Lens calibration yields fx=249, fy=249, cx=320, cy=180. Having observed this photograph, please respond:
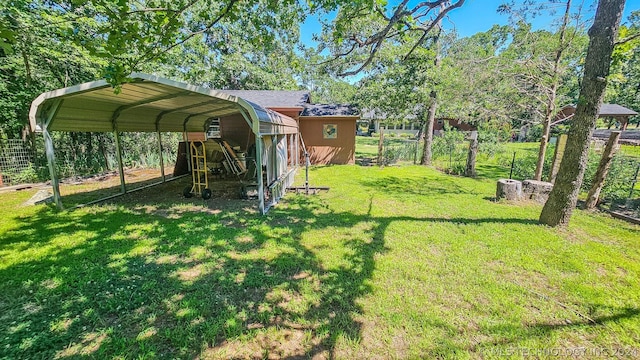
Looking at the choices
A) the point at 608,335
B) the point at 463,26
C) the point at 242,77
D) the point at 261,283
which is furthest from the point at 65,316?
the point at 242,77

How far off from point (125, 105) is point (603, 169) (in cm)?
1170

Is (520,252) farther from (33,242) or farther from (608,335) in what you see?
(33,242)

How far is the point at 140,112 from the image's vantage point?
7707mm

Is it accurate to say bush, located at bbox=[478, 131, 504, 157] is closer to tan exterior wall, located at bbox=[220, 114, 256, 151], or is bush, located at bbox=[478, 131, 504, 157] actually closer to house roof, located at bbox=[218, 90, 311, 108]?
house roof, located at bbox=[218, 90, 311, 108]

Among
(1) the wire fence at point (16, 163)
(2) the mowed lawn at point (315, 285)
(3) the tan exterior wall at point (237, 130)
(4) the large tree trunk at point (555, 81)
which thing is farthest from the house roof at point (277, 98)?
(4) the large tree trunk at point (555, 81)

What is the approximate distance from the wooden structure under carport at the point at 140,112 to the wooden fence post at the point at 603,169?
293 inches

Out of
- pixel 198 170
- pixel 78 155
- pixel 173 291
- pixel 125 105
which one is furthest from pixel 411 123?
pixel 173 291

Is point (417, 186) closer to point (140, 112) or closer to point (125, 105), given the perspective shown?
point (125, 105)

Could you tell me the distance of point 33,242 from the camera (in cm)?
411

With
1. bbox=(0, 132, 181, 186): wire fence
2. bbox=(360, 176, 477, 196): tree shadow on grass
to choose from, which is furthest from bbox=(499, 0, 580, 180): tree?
bbox=(0, 132, 181, 186): wire fence

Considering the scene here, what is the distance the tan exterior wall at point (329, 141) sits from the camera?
41.8 ft

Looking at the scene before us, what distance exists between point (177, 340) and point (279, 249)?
1.90 metres

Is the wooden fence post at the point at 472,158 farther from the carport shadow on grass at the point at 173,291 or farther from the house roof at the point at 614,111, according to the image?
the house roof at the point at 614,111

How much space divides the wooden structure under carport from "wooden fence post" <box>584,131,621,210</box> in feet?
24.4
